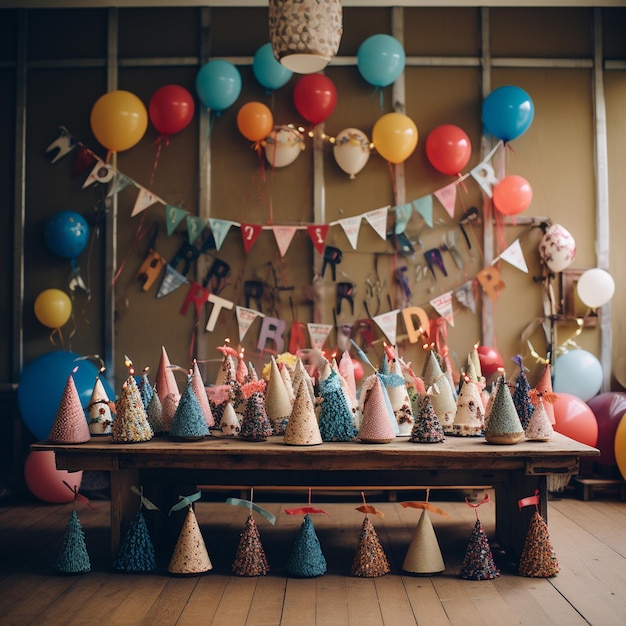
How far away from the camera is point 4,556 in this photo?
398cm

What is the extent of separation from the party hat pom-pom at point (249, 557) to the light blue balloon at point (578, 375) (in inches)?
107

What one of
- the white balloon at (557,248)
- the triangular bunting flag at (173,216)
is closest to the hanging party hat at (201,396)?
the triangular bunting flag at (173,216)

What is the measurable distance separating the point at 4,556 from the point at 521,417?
7.94 feet

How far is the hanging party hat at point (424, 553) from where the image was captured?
3.61m

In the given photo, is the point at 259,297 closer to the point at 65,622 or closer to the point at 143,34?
the point at 143,34

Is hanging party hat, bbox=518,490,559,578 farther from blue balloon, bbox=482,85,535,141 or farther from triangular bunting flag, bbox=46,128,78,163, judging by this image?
triangular bunting flag, bbox=46,128,78,163

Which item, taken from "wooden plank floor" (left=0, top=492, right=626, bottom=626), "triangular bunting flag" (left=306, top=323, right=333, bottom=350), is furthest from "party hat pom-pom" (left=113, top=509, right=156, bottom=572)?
"triangular bunting flag" (left=306, top=323, right=333, bottom=350)

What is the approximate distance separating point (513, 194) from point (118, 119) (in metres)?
2.60

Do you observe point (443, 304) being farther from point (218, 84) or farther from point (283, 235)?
point (218, 84)

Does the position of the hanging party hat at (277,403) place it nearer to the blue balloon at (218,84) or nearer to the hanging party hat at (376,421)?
the hanging party hat at (376,421)

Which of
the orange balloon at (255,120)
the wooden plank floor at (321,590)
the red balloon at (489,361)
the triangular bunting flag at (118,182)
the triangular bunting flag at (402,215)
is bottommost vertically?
the wooden plank floor at (321,590)

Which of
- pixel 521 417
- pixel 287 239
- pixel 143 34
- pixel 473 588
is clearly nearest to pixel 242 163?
pixel 287 239

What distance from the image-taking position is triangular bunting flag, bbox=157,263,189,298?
230 inches

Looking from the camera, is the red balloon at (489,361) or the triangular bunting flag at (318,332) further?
the triangular bunting flag at (318,332)
